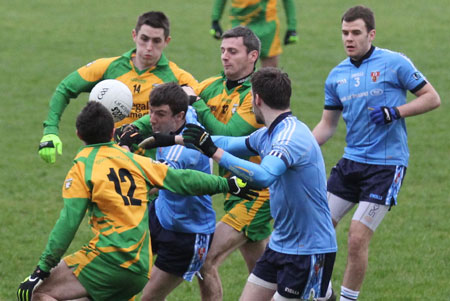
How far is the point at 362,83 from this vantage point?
27.0ft

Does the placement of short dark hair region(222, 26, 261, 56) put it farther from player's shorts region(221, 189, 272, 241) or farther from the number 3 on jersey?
the number 3 on jersey

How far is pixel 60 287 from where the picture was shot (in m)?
6.04

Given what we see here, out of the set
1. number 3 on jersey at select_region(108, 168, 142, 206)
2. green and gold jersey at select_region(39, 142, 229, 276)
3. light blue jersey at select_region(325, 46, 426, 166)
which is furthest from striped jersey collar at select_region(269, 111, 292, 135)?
light blue jersey at select_region(325, 46, 426, 166)

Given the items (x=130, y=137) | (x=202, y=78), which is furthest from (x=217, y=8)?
(x=130, y=137)

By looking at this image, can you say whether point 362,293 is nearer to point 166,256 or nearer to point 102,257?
point 166,256

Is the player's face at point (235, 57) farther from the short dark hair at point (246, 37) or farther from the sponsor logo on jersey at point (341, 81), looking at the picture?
the sponsor logo on jersey at point (341, 81)

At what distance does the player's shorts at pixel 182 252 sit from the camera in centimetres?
725

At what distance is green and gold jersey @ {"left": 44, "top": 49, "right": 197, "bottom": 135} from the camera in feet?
27.6

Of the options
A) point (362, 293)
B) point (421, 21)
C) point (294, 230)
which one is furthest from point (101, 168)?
point (421, 21)

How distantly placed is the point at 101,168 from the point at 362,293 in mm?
3639

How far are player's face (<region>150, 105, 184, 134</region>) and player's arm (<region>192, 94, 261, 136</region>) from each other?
2.04 ft

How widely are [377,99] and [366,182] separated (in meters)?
0.80

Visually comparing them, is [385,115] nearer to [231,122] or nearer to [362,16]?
[362,16]

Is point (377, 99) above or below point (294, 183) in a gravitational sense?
above
